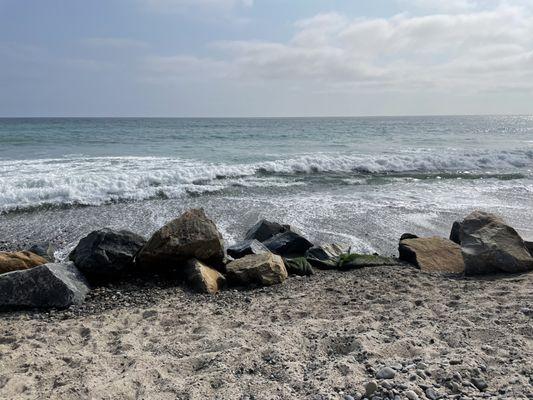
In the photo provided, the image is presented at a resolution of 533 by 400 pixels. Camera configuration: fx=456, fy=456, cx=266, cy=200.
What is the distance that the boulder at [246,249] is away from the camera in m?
6.81

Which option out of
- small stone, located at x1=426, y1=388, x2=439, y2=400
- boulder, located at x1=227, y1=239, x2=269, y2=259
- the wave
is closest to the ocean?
the wave

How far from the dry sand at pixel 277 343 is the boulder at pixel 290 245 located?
5.84ft

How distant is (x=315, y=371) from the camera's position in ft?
11.1

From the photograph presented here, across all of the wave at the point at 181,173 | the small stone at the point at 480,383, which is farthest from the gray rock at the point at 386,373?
the wave at the point at 181,173

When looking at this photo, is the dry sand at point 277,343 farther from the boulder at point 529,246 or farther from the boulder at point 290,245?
the boulder at point 290,245

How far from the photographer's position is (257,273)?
5.78 meters

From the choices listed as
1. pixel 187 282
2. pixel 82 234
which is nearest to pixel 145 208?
pixel 82 234

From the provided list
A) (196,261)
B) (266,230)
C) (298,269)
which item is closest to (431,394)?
(298,269)

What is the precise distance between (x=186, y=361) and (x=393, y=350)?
65.2 inches

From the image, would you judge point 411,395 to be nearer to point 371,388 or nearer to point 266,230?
point 371,388

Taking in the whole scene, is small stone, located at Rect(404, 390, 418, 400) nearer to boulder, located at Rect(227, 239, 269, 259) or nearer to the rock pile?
the rock pile

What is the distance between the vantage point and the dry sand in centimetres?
320

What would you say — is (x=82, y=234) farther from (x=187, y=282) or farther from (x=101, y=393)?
(x=101, y=393)

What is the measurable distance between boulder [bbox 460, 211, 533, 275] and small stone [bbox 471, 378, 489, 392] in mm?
3170
